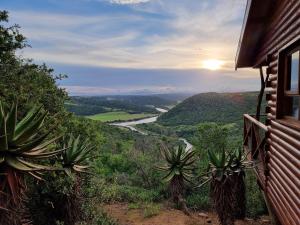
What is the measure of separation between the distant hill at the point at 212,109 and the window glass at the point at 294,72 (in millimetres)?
44391

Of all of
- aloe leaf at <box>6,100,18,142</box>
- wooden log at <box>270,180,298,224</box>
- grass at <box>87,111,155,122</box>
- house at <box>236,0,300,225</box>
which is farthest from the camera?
grass at <box>87,111,155,122</box>

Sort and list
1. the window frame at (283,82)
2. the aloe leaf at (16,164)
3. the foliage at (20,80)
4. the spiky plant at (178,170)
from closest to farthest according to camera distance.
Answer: the aloe leaf at (16,164)
the window frame at (283,82)
the foliage at (20,80)
the spiky plant at (178,170)

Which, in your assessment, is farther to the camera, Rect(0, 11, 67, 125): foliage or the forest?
Rect(0, 11, 67, 125): foliage

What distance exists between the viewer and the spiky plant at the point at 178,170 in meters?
17.3

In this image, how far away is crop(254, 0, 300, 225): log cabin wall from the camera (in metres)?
6.11

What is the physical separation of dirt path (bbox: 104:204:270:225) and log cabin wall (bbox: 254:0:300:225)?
297 inches

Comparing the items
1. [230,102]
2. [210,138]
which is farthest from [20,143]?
[230,102]

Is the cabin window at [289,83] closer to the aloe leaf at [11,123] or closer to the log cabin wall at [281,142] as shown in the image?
the log cabin wall at [281,142]

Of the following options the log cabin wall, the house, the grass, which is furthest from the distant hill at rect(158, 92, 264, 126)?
the log cabin wall

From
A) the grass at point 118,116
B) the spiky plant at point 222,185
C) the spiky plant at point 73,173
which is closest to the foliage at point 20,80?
the spiky plant at point 73,173

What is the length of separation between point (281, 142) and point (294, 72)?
4.38ft

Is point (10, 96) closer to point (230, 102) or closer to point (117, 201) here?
point (117, 201)

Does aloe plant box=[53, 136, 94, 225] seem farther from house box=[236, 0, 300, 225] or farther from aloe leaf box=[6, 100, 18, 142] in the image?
house box=[236, 0, 300, 225]

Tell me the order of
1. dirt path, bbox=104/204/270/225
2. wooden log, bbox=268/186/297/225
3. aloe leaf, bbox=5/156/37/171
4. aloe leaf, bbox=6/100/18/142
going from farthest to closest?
dirt path, bbox=104/204/270/225, wooden log, bbox=268/186/297/225, aloe leaf, bbox=6/100/18/142, aloe leaf, bbox=5/156/37/171
